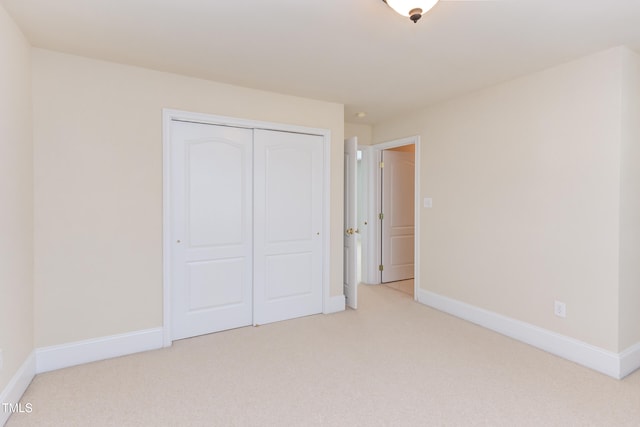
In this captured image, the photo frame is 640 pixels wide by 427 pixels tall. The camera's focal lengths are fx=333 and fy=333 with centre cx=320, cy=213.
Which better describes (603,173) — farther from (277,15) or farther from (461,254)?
(277,15)

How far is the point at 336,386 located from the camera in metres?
2.23

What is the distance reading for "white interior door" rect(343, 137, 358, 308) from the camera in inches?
149

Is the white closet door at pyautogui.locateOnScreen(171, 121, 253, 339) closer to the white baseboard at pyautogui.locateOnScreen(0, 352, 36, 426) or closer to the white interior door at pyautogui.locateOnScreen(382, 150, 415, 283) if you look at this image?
the white baseboard at pyautogui.locateOnScreen(0, 352, 36, 426)

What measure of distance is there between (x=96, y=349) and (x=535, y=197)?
12.5ft

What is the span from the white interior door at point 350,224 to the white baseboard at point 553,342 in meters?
1.04

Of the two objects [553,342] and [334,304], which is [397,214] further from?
[553,342]

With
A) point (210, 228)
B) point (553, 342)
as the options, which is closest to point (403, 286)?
point (553, 342)

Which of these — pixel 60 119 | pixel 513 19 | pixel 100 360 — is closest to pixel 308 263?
pixel 100 360

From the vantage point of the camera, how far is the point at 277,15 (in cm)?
196

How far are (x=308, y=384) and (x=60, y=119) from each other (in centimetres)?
Answer: 262

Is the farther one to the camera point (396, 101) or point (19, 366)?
point (396, 101)

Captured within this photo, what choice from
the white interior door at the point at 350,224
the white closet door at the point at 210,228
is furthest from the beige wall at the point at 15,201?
the white interior door at the point at 350,224

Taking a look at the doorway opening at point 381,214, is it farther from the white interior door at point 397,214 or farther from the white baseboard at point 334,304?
the white baseboard at point 334,304

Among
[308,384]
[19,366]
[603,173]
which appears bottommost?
[308,384]
